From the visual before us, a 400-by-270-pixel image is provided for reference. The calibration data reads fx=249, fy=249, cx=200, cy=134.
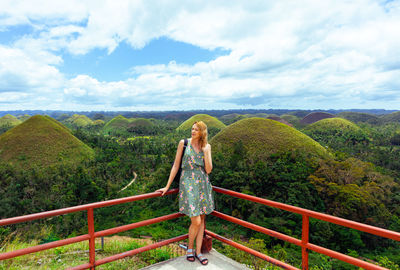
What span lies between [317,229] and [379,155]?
64.3 feet

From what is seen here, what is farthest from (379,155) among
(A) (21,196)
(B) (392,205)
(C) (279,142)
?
(A) (21,196)

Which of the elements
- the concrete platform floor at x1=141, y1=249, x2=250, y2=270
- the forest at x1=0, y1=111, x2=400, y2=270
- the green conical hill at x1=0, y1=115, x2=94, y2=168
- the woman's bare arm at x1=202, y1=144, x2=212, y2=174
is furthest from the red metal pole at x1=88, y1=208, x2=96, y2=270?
the green conical hill at x1=0, y1=115, x2=94, y2=168

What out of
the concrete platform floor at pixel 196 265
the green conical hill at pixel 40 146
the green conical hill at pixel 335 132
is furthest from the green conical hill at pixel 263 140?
the concrete platform floor at pixel 196 265

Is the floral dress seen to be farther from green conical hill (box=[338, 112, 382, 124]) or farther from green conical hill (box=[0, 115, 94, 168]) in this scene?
green conical hill (box=[338, 112, 382, 124])

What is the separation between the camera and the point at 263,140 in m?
27.3

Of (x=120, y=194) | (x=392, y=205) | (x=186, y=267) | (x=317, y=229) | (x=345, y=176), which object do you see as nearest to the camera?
(x=186, y=267)

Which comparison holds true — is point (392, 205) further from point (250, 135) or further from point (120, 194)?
point (120, 194)

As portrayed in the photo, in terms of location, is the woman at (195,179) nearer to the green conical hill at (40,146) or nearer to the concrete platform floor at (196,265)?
the concrete platform floor at (196,265)

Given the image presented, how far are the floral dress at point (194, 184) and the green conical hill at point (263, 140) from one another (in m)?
20.2

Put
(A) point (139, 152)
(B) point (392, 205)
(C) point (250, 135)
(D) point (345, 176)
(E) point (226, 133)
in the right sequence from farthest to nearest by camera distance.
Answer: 1. (A) point (139, 152)
2. (E) point (226, 133)
3. (C) point (250, 135)
4. (D) point (345, 176)
5. (B) point (392, 205)

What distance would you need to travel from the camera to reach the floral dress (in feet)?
Result: 9.29

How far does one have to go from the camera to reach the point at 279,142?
1047 inches

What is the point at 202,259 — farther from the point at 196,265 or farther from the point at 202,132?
the point at 202,132

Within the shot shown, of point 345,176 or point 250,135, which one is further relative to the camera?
point 250,135
